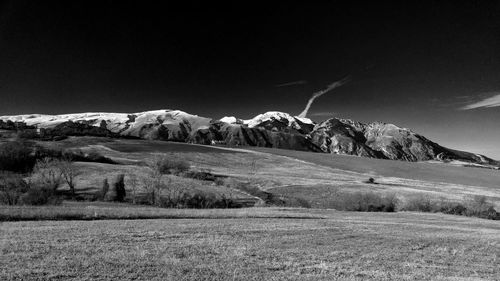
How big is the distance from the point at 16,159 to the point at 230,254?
3601 inches

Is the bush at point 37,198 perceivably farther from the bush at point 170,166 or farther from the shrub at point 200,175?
the shrub at point 200,175

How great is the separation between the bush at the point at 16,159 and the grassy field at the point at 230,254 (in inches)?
2918

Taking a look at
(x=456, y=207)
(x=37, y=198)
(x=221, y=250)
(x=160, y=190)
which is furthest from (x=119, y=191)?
(x=456, y=207)

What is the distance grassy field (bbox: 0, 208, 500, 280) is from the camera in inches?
733

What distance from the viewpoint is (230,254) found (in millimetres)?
24031

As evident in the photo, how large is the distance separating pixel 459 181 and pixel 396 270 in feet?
413

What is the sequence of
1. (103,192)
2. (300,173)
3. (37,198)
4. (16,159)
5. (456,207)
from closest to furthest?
(37,198)
(103,192)
(456,207)
(16,159)
(300,173)

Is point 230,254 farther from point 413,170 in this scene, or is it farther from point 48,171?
point 413,170

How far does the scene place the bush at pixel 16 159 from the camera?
95.5 meters

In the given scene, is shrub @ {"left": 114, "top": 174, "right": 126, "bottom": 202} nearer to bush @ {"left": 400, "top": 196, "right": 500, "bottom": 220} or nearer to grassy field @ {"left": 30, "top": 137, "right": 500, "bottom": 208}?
grassy field @ {"left": 30, "top": 137, "right": 500, "bottom": 208}

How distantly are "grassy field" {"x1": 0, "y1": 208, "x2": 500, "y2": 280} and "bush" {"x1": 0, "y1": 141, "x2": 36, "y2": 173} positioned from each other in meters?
74.1

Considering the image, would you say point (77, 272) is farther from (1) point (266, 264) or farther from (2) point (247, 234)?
(2) point (247, 234)

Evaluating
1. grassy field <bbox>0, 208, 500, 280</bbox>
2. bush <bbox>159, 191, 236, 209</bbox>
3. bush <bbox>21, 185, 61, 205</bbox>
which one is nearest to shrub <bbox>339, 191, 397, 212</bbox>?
bush <bbox>159, 191, 236, 209</bbox>

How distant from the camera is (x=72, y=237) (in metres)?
26.3
